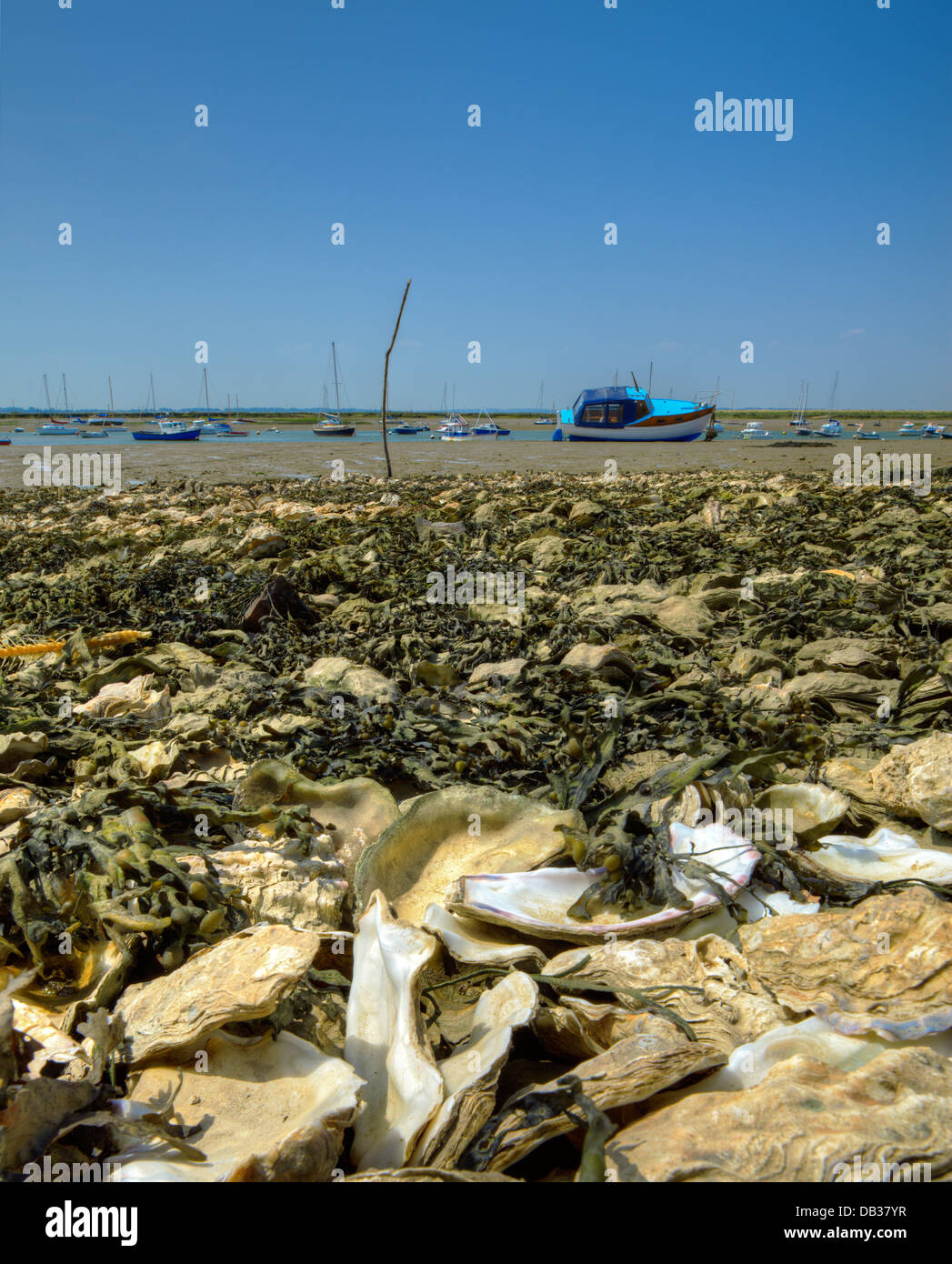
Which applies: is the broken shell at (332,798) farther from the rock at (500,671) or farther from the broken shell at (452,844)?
the rock at (500,671)

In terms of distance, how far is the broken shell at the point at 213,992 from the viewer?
157cm

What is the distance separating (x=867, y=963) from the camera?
1.68 meters

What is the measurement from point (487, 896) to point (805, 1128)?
92 cm

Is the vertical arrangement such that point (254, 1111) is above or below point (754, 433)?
below

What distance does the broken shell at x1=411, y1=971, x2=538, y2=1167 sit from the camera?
53.1 inches

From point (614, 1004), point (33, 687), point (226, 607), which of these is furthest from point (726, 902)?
point (226, 607)

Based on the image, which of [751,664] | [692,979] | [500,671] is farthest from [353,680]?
[692,979]

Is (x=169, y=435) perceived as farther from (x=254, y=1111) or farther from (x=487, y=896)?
(x=254, y=1111)

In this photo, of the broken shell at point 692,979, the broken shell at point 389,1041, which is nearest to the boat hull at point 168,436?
the broken shell at point 389,1041

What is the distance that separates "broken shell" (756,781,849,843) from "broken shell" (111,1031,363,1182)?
1.47m

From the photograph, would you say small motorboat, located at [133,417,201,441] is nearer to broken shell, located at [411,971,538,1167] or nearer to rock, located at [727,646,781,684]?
rock, located at [727,646,781,684]

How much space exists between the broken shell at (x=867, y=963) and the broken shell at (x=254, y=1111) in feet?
3.04

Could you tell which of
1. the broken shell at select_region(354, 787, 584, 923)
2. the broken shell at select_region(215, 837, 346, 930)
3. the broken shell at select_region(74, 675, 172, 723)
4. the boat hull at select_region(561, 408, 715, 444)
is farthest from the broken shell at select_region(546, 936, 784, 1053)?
the boat hull at select_region(561, 408, 715, 444)
